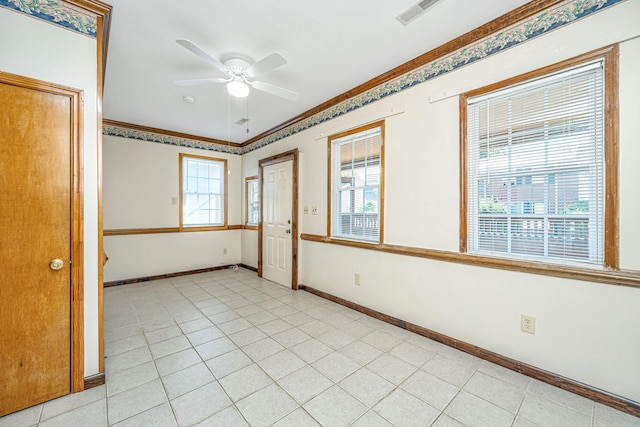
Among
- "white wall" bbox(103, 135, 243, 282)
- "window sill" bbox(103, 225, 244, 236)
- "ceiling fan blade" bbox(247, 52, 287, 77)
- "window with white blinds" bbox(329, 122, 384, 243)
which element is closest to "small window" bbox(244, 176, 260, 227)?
"window sill" bbox(103, 225, 244, 236)

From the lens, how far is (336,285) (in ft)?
11.7

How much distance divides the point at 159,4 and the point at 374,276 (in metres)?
3.13

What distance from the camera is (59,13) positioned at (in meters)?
1.78

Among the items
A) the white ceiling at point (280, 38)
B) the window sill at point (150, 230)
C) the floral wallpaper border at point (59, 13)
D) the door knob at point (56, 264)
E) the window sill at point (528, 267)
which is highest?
the white ceiling at point (280, 38)

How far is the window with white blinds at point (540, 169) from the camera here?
1.78m

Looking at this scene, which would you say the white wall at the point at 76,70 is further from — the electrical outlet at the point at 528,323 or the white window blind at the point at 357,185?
the electrical outlet at the point at 528,323

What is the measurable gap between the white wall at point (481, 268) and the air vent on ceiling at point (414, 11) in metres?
0.65

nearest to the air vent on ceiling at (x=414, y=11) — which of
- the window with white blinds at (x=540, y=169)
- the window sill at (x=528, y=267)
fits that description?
the window with white blinds at (x=540, y=169)

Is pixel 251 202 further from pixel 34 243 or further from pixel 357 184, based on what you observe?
pixel 34 243

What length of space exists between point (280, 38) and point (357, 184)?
1.79 metres

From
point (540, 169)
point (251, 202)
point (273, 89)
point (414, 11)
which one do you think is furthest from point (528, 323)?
point (251, 202)

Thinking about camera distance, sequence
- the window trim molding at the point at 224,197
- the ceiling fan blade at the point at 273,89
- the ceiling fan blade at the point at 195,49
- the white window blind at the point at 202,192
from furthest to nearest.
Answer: the white window blind at the point at 202,192 → the window trim molding at the point at 224,197 → the ceiling fan blade at the point at 273,89 → the ceiling fan blade at the point at 195,49

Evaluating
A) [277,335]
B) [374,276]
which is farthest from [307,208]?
[277,335]

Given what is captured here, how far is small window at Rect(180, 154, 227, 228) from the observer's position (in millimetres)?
5090
